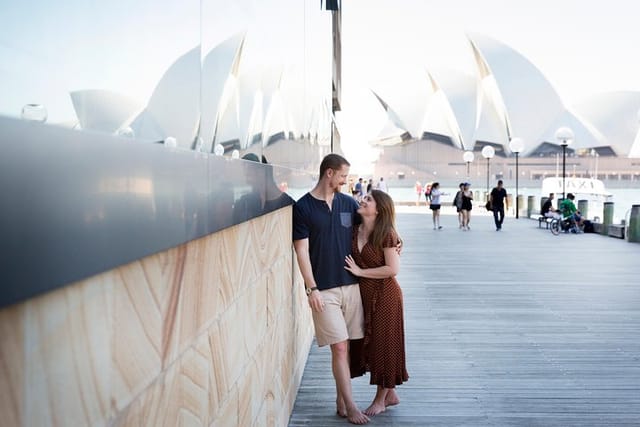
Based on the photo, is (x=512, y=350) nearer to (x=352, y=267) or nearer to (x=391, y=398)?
(x=391, y=398)

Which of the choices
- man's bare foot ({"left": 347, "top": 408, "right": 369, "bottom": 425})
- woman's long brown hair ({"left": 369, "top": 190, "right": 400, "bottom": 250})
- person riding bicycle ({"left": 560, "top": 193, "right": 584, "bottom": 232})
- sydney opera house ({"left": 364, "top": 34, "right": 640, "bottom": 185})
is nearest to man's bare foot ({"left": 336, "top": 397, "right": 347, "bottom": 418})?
man's bare foot ({"left": 347, "top": 408, "right": 369, "bottom": 425})

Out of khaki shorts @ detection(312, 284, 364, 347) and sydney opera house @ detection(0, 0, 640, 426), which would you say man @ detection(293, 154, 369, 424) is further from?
sydney opera house @ detection(0, 0, 640, 426)

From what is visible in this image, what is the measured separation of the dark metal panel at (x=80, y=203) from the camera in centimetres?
104

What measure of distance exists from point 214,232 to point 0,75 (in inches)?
59.4

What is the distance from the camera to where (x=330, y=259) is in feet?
15.6

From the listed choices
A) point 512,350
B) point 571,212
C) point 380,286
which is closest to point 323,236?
point 380,286

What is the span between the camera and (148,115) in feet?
5.79

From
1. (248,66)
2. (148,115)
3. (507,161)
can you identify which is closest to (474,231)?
(248,66)

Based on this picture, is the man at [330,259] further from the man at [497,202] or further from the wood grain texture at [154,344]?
the man at [497,202]

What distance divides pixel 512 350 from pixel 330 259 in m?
2.74

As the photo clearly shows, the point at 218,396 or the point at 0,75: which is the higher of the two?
the point at 0,75

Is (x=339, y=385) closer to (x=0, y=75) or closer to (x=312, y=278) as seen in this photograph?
(x=312, y=278)

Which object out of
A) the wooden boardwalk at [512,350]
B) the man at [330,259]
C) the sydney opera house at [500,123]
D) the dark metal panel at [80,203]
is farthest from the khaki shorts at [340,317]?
the sydney opera house at [500,123]

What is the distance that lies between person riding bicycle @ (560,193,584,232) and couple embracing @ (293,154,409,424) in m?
18.6
